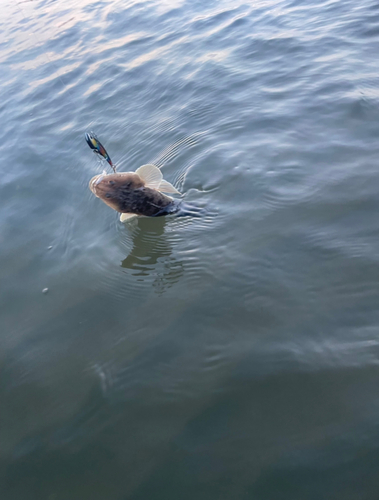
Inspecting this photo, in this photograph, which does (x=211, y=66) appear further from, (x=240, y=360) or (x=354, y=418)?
(x=354, y=418)

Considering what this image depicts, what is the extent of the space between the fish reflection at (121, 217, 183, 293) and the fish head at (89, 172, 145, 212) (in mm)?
409

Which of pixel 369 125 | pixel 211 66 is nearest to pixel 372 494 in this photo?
pixel 369 125

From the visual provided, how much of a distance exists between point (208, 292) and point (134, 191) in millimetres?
1511

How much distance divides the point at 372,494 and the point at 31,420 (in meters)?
2.37

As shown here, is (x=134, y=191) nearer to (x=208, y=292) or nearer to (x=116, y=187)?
(x=116, y=187)

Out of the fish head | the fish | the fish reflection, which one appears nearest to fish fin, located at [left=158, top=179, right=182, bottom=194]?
the fish

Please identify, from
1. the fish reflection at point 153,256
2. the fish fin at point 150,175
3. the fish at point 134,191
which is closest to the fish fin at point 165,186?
the fish at point 134,191

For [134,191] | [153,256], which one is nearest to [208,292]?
[153,256]

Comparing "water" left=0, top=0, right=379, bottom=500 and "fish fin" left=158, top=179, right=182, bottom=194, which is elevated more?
"fish fin" left=158, top=179, right=182, bottom=194

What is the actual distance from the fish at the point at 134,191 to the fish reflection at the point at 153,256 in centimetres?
17

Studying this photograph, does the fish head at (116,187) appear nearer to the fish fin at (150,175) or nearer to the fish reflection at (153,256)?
the fish fin at (150,175)

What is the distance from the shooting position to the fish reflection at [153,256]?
12.3 feet

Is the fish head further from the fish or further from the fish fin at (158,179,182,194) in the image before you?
the fish fin at (158,179,182,194)

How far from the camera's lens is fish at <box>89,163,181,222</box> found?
13.5ft
